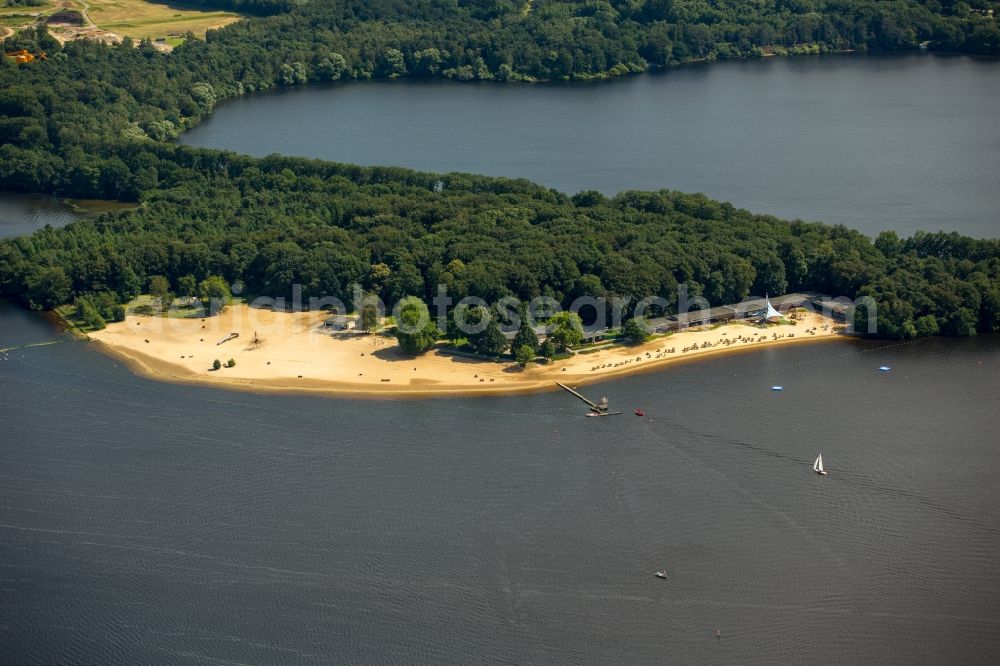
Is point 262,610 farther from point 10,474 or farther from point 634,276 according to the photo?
point 634,276

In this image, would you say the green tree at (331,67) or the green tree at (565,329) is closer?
the green tree at (565,329)

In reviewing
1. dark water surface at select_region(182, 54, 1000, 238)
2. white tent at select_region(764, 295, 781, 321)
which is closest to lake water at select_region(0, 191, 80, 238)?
dark water surface at select_region(182, 54, 1000, 238)

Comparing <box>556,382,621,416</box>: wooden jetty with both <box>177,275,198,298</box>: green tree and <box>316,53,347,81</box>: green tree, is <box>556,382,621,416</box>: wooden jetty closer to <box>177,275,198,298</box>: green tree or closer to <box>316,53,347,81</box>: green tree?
<box>177,275,198,298</box>: green tree

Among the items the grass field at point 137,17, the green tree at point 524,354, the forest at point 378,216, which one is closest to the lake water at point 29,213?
the forest at point 378,216

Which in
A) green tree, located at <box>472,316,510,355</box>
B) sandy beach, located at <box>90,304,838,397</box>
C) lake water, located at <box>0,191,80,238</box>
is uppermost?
lake water, located at <box>0,191,80,238</box>

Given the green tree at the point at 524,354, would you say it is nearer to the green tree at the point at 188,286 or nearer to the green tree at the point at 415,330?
the green tree at the point at 415,330

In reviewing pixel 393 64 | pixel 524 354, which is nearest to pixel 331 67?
pixel 393 64
